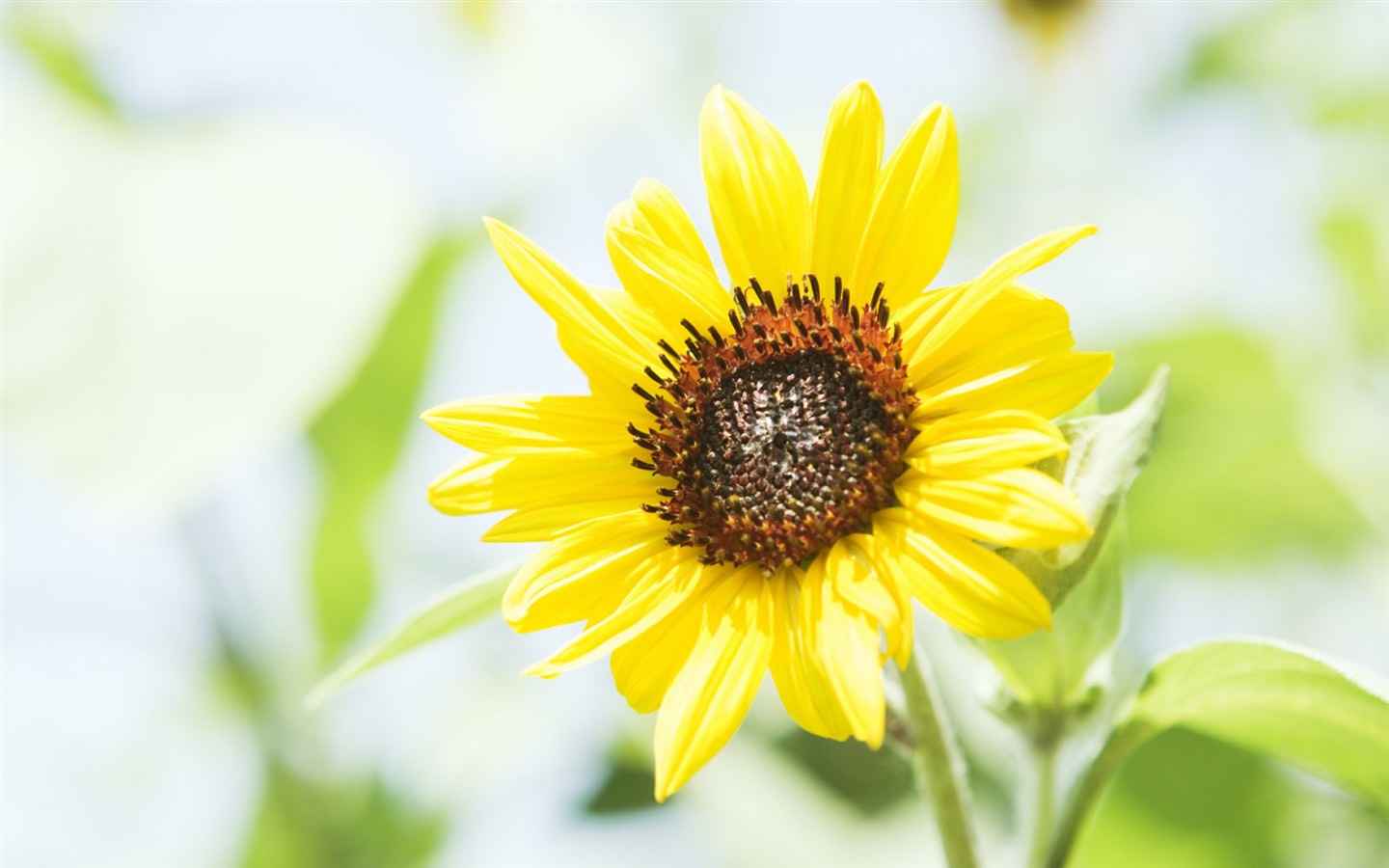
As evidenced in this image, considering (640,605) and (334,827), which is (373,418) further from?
(640,605)

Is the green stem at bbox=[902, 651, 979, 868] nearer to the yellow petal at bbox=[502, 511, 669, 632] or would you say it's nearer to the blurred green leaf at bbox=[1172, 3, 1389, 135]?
the yellow petal at bbox=[502, 511, 669, 632]

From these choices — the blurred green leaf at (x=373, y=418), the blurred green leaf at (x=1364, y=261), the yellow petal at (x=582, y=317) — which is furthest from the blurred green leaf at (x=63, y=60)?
the blurred green leaf at (x=1364, y=261)

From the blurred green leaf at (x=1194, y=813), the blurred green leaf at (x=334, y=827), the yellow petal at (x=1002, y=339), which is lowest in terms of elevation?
the blurred green leaf at (x=334, y=827)

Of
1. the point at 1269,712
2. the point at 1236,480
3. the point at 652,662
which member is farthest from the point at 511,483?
the point at 1236,480

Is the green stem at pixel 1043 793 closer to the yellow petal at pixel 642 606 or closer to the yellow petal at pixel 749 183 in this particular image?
the yellow petal at pixel 642 606

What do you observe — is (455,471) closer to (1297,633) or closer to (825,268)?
(825,268)
